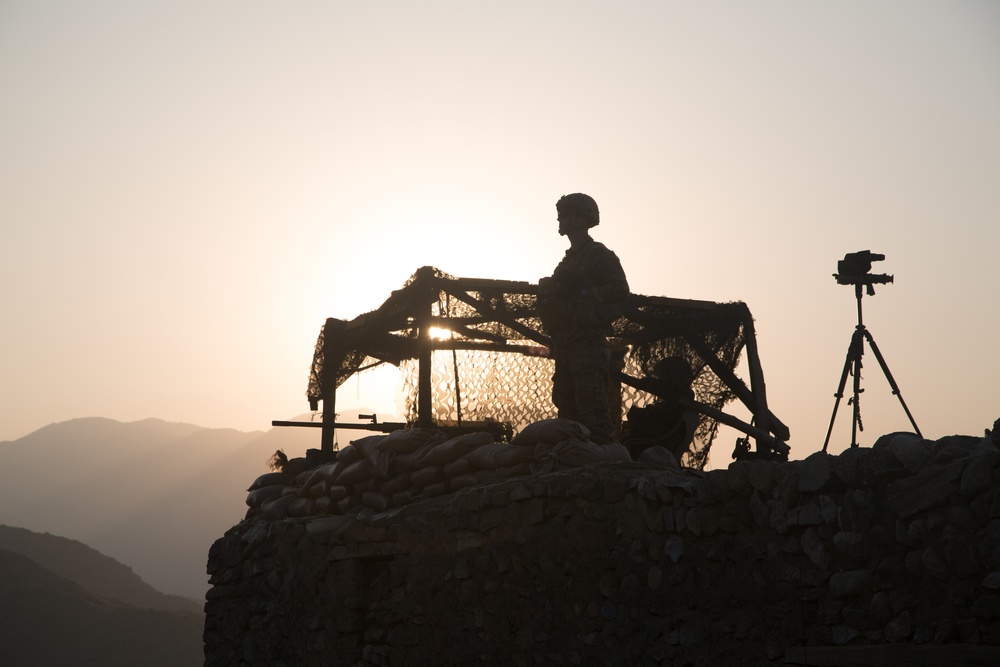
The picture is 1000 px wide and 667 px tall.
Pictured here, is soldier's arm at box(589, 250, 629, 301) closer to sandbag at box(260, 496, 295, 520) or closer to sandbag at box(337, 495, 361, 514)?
sandbag at box(337, 495, 361, 514)

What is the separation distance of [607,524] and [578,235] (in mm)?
2713

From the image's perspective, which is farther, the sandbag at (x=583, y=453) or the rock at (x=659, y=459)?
the sandbag at (x=583, y=453)

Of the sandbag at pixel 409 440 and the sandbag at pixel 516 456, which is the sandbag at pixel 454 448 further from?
the sandbag at pixel 516 456

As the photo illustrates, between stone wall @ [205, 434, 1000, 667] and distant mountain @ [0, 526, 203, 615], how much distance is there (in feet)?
109

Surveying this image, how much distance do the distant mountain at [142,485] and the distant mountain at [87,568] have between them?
1044 inches

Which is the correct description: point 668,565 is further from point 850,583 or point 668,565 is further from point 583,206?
point 583,206

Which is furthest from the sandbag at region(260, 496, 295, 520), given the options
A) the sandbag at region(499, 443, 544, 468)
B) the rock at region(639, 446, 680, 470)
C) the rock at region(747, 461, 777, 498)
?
the rock at region(747, 461, 777, 498)

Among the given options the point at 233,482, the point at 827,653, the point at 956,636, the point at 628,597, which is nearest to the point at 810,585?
the point at 827,653

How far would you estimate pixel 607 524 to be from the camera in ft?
16.3

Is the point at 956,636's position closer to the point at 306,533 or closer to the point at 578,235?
the point at 578,235

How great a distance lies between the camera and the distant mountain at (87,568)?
3816 cm

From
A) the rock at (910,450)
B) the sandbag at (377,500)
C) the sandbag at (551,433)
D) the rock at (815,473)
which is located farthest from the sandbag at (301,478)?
the rock at (910,450)

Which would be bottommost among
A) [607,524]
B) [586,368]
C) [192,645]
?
[192,645]

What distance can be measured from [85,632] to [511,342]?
23802 millimetres
